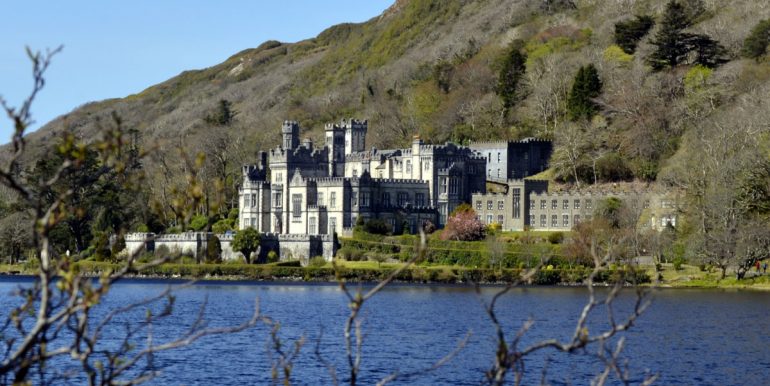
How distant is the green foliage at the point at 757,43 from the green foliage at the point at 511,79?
22210 millimetres

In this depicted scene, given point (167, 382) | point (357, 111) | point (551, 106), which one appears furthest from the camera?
point (357, 111)

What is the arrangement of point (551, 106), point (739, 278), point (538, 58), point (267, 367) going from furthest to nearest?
1. point (538, 58)
2. point (551, 106)
3. point (739, 278)
4. point (267, 367)

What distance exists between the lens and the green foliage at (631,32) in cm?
13212

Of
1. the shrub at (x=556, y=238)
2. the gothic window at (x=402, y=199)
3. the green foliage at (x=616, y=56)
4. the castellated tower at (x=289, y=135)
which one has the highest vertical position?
the green foliage at (x=616, y=56)

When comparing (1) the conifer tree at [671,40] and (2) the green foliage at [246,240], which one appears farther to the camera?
(1) the conifer tree at [671,40]

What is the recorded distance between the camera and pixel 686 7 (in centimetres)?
14325

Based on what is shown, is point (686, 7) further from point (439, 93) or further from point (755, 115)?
point (755, 115)

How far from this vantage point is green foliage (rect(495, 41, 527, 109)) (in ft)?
425

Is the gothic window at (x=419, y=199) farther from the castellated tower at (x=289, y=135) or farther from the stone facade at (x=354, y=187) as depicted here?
the castellated tower at (x=289, y=135)

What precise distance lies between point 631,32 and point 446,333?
83.5m

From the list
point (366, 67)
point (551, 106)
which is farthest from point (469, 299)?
point (366, 67)

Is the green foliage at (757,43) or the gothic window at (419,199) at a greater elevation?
the green foliage at (757,43)

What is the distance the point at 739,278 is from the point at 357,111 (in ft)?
268

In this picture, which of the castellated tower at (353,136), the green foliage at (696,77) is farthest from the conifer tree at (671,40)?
the castellated tower at (353,136)
